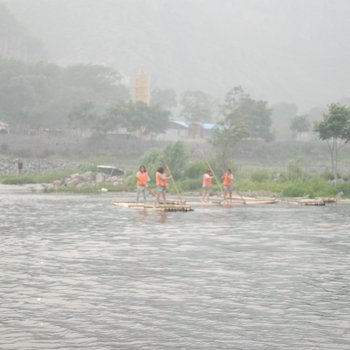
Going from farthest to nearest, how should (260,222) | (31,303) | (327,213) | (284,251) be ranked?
(327,213) < (260,222) < (284,251) < (31,303)

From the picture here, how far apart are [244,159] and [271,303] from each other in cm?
8315

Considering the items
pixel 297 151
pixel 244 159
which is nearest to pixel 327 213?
pixel 244 159

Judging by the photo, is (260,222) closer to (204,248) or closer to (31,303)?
(204,248)

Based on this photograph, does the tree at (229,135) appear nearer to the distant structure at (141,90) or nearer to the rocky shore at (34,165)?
the rocky shore at (34,165)

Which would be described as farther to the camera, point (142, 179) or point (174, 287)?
point (142, 179)

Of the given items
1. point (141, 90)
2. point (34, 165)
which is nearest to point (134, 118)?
point (34, 165)

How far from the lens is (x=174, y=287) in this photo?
12031 millimetres

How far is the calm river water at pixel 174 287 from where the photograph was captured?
8969 mm

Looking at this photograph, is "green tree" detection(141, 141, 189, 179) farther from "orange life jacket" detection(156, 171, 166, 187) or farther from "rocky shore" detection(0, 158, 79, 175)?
"orange life jacket" detection(156, 171, 166, 187)

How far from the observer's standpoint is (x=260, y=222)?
81.6ft

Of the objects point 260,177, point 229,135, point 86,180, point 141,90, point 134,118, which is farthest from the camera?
point 141,90

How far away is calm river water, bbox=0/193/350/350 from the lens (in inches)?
353

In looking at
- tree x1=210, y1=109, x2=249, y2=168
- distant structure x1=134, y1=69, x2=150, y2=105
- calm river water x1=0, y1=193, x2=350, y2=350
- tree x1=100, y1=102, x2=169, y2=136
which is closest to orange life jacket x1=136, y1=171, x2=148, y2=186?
calm river water x1=0, y1=193, x2=350, y2=350

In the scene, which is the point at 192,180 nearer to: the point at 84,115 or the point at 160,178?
the point at 160,178
